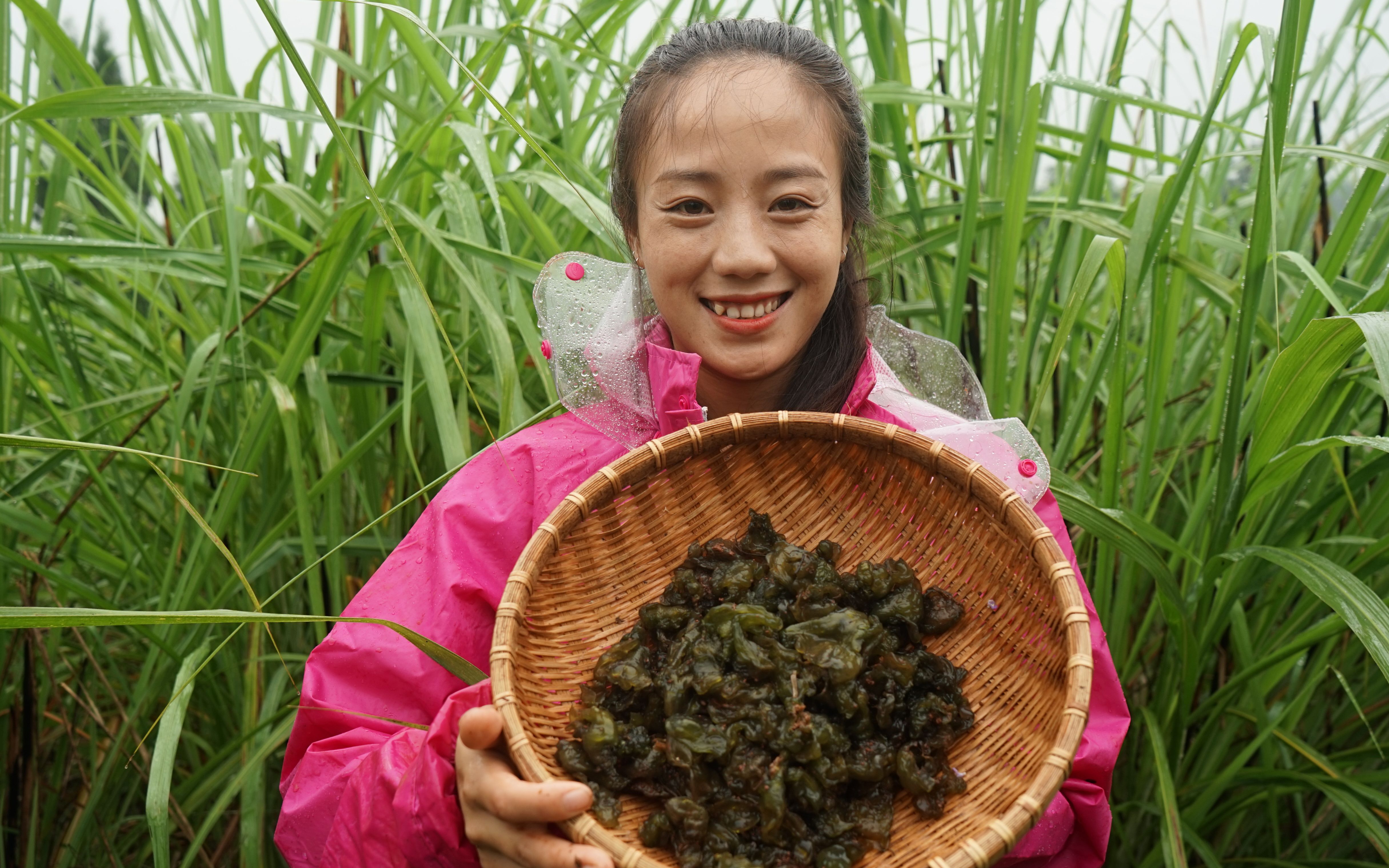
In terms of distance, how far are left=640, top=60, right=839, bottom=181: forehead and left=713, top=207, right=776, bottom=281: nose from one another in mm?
61

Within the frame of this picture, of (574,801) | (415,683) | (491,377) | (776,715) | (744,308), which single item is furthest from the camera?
(491,377)

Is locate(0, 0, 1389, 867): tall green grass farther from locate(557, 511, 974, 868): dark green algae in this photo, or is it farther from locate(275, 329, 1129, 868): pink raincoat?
locate(557, 511, 974, 868): dark green algae

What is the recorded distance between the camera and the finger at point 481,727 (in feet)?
3.19

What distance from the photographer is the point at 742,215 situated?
1.28 meters

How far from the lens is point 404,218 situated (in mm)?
1611

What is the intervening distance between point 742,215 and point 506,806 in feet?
2.46

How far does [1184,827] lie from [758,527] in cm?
78

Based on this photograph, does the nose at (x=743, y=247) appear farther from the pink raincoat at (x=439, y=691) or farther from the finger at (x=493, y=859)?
the finger at (x=493, y=859)

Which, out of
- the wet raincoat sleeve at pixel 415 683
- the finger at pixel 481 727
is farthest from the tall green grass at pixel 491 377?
the finger at pixel 481 727

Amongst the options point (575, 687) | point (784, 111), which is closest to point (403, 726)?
point (575, 687)

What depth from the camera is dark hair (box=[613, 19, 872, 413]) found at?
1.36 metres

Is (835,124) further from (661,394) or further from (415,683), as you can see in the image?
(415,683)

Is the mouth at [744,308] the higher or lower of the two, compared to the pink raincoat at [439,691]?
higher

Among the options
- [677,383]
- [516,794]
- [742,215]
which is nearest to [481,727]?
[516,794]
